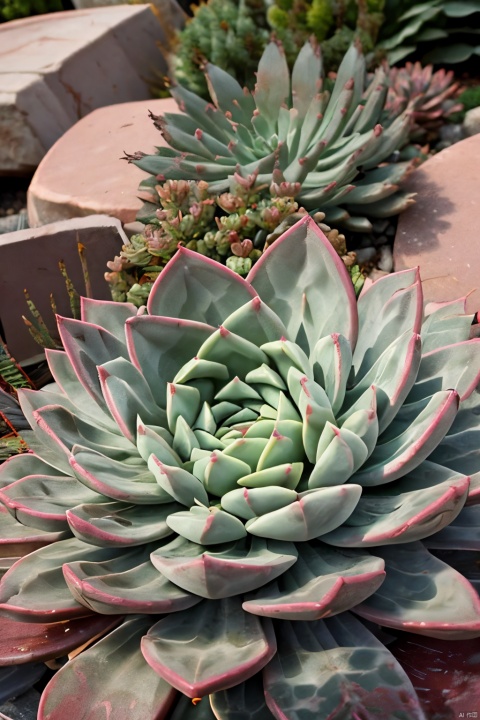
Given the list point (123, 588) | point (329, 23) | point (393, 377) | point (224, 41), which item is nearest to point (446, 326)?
point (393, 377)

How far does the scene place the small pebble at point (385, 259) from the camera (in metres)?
2.29

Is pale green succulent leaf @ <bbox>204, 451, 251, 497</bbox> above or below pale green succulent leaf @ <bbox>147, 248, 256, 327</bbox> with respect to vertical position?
below

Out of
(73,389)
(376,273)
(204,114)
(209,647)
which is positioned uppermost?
(204,114)

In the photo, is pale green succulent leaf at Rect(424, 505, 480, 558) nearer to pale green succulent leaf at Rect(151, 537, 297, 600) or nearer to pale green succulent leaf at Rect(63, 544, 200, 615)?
pale green succulent leaf at Rect(151, 537, 297, 600)

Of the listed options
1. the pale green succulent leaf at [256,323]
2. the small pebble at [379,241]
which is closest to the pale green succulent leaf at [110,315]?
the pale green succulent leaf at [256,323]

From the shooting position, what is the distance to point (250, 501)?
1.11 m

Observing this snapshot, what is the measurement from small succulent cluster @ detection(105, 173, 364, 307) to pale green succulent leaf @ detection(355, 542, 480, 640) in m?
0.95

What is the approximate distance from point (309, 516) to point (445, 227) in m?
1.47

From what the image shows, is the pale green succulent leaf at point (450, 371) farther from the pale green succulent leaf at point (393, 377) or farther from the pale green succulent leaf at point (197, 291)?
the pale green succulent leaf at point (197, 291)

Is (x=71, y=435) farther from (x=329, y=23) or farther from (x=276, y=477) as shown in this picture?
(x=329, y=23)

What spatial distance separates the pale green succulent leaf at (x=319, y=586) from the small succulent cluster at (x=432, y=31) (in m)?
2.93

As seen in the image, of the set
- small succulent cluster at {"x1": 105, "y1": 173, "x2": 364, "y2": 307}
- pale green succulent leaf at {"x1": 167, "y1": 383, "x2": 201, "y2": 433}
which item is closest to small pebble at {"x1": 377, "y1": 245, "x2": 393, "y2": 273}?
small succulent cluster at {"x1": 105, "y1": 173, "x2": 364, "y2": 307}

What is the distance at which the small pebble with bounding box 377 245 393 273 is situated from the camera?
2285 millimetres

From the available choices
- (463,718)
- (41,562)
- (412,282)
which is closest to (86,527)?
(41,562)
